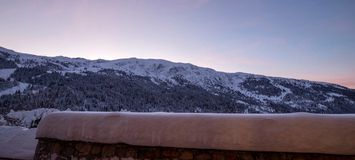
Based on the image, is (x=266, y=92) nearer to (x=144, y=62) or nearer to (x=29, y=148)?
(x=144, y=62)

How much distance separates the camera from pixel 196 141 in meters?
2.53

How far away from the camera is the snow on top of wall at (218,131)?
7.38ft

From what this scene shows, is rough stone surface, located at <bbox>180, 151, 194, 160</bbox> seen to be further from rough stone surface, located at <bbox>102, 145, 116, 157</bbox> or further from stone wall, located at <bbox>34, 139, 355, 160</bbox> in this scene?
rough stone surface, located at <bbox>102, 145, 116, 157</bbox>

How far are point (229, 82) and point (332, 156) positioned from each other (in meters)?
50.6

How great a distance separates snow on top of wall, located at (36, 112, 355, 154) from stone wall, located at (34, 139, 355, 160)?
10 cm

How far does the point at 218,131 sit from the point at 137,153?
130 cm

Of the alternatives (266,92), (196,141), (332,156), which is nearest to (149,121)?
(196,141)

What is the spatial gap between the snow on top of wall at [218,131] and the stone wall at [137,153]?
0.10 metres

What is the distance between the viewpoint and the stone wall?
2.37 metres

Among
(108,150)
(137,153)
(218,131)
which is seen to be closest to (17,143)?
(108,150)

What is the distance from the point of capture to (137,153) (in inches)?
107

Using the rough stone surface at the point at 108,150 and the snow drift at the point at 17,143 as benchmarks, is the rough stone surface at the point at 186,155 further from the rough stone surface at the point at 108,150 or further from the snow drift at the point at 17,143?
the snow drift at the point at 17,143

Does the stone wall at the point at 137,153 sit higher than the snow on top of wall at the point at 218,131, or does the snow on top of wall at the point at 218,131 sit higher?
the snow on top of wall at the point at 218,131

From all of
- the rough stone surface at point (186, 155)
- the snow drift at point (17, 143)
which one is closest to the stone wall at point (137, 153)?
the rough stone surface at point (186, 155)
